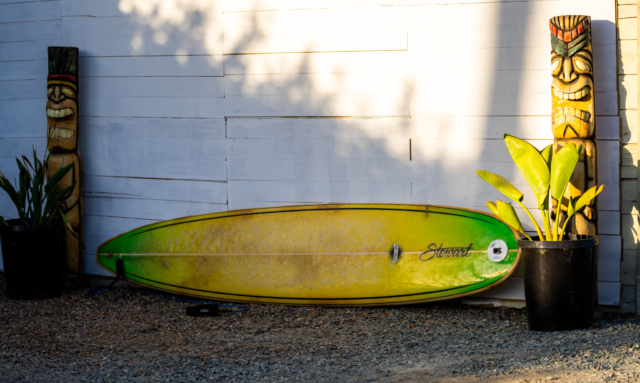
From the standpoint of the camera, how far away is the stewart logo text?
9.29 feet

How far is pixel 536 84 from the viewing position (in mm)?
2738

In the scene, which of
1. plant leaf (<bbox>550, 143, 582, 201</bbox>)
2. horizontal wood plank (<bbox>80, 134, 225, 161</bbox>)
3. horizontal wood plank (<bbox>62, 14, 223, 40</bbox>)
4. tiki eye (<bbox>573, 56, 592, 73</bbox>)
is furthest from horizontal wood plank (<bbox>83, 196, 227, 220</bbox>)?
tiki eye (<bbox>573, 56, 592, 73</bbox>)

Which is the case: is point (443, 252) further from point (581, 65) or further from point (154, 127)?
point (154, 127)

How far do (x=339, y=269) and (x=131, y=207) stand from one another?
140 cm

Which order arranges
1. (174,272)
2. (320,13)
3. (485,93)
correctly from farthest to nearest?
(174,272) → (320,13) → (485,93)

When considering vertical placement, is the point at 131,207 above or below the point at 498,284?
above

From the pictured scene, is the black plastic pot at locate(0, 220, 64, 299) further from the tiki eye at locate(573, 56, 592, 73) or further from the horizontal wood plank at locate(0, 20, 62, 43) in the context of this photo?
the tiki eye at locate(573, 56, 592, 73)

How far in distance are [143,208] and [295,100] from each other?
1.18 m

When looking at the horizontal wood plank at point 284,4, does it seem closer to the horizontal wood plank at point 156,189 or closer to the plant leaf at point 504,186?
the horizontal wood plank at point 156,189

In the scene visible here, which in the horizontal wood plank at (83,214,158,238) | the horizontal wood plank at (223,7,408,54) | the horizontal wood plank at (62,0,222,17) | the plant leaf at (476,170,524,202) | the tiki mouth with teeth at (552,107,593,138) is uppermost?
the horizontal wood plank at (62,0,222,17)

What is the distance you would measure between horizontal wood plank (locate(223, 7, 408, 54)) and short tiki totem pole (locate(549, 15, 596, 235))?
77cm

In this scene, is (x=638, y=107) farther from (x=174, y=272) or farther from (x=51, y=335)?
(x=51, y=335)

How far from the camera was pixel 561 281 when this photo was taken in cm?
238

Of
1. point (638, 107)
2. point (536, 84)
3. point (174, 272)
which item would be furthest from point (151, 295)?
point (638, 107)
